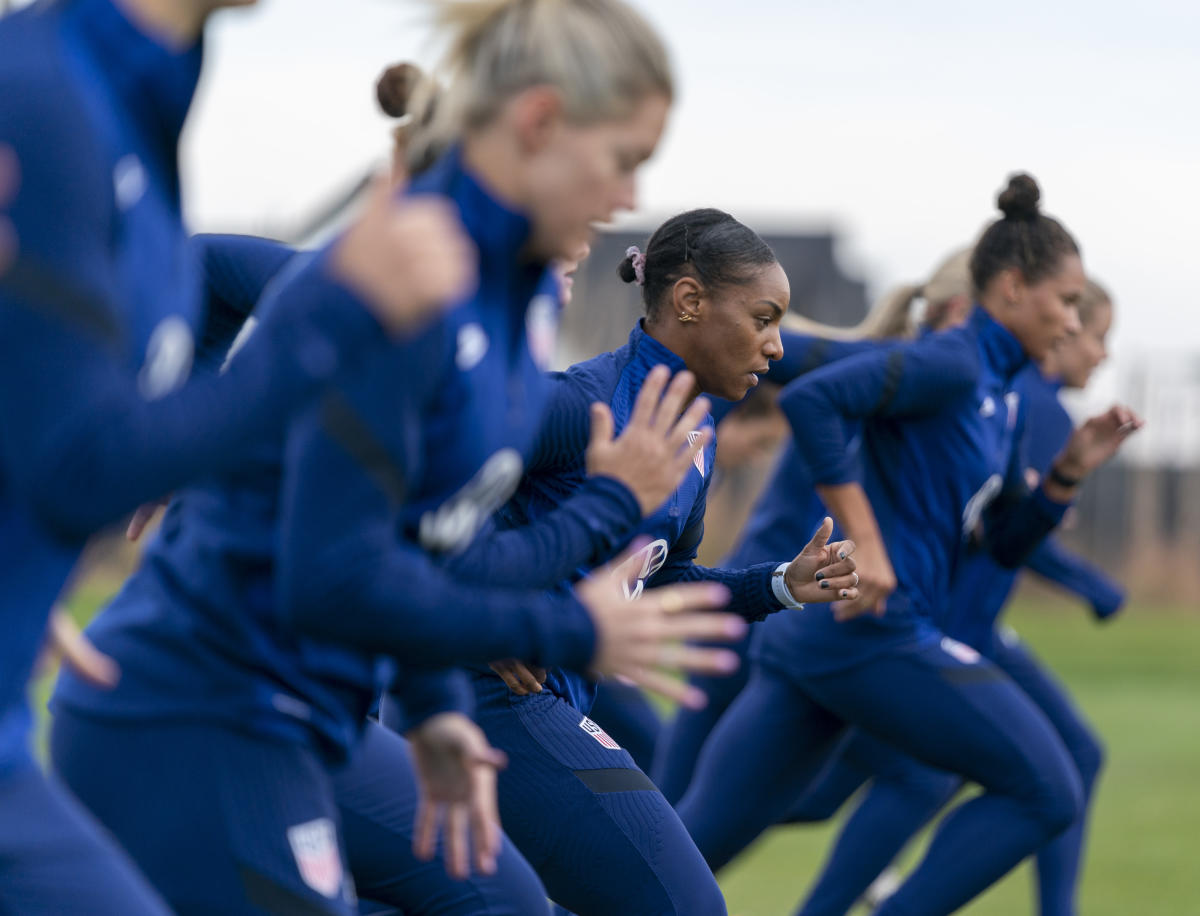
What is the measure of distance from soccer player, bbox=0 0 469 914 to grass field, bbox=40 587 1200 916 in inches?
174

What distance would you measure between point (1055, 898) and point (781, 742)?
152cm

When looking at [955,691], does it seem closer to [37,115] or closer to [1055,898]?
[1055,898]

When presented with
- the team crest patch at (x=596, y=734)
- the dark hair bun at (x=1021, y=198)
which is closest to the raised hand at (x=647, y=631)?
the team crest patch at (x=596, y=734)

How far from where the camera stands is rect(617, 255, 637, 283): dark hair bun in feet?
12.9

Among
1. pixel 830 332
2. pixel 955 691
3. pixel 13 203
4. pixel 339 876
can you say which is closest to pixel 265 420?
pixel 13 203

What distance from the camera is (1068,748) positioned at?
19.1ft

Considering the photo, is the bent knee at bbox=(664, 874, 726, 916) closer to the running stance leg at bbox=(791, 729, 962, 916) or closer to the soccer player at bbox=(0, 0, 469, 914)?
the soccer player at bbox=(0, 0, 469, 914)

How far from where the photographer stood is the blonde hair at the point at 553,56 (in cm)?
201

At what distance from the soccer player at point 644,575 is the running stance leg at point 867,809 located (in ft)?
5.74

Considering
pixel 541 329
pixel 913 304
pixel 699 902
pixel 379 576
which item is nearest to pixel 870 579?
pixel 699 902

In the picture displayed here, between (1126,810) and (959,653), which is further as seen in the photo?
(1126,810)

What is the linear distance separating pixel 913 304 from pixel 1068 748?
1.68 m

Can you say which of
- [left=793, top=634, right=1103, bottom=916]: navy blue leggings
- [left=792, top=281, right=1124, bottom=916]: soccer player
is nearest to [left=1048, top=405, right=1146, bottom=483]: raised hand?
[left=792, top=281, right=1124, bottom=916]: soccer player

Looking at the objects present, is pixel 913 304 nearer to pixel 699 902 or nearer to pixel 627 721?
pixel 627 721
